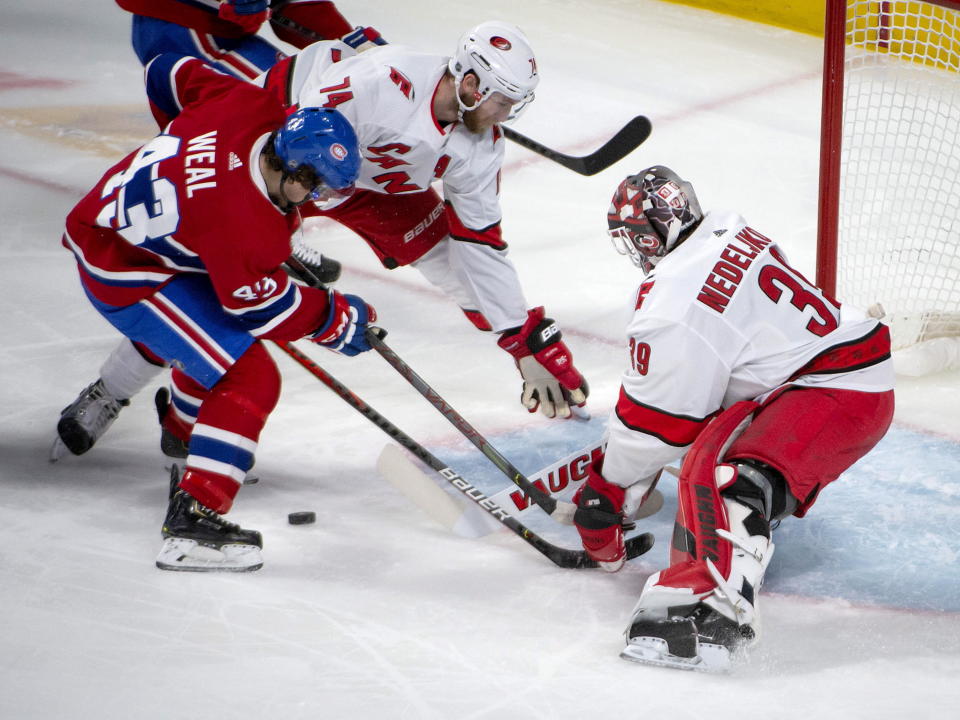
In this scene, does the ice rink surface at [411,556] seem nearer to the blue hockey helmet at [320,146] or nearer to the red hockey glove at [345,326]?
the red hockey glove at [345,326]

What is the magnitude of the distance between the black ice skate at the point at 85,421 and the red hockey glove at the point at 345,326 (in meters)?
0.63

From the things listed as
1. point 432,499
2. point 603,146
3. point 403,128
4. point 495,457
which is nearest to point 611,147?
point 603,146

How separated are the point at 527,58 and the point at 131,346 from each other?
1.16 metres

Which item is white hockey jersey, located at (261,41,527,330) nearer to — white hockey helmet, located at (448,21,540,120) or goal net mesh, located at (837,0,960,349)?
white hockey helmet, located at (448,21,540,120)

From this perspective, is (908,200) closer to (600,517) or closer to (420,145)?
(420,145)

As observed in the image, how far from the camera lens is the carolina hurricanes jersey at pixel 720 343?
225 centimetres

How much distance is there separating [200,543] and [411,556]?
0.44 meters

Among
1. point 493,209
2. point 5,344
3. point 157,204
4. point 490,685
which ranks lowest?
point 5,344

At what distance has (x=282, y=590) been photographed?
240cm

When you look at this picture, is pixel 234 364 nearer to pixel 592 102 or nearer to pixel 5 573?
pixel 5 573

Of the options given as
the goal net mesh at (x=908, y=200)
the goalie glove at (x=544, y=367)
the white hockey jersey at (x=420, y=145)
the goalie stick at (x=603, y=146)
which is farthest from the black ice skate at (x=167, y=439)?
the goal net mesh at (x=908, y=200)

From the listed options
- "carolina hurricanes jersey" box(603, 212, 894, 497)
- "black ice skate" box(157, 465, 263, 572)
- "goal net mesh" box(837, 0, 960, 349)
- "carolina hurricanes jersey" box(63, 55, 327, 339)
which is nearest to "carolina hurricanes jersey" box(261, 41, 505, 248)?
"carolina hurricanes jersey" box(63, 55, 327, 339)

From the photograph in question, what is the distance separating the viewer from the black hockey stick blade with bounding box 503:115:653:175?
3490mm

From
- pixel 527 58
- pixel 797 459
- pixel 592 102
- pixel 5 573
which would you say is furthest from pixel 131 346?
pixel 592 102
